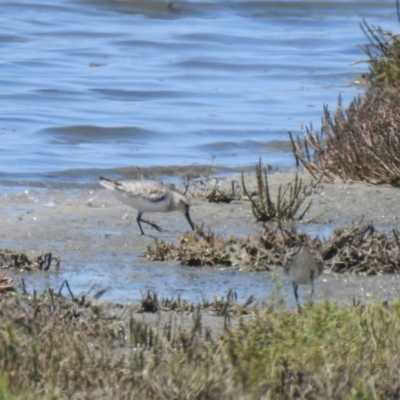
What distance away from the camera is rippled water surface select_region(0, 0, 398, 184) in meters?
13.7

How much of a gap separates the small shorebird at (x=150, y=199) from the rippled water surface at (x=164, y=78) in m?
3.24

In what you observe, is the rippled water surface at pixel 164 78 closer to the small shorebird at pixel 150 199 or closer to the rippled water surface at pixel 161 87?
the rippled water surface at pixel 161 87

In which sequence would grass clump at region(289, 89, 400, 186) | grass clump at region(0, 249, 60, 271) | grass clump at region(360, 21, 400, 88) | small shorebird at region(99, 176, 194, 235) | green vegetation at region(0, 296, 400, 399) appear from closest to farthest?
1. green vegetation at region(0, 296, 400, 399)
2. grass clump at region(0, 249, 60, 271)
3. small shorebird at region(99, 176, 194, 235)
4. grass clump at region(289, 89, 400, 186)
5. grass clump at region(360, 21, 400, 88)

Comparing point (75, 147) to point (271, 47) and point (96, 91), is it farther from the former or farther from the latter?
point (271, 47)

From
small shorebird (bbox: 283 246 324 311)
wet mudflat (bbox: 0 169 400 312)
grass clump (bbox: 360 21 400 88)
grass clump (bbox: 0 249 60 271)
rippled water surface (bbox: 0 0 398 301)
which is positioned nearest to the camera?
small shorebird (bbox: 283 246 324 311)

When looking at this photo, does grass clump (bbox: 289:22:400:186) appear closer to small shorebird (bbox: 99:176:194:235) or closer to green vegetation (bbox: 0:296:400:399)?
small shorebird (bbox: 99:176:194:235)

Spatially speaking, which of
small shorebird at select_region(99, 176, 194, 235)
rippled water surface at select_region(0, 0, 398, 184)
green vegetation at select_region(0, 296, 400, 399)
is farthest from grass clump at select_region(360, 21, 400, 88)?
green vegetation at select_region(0, 296, 400, 399)

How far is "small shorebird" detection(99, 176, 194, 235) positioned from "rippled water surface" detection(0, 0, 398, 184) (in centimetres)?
324

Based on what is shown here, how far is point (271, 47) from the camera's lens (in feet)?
73.3

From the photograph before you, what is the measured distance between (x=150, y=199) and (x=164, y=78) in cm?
1018

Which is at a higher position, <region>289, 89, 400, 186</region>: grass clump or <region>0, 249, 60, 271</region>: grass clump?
<region>289, 89, 400, 186</region>: grass clump

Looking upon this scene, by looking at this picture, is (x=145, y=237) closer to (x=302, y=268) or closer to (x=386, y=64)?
(x=302, y=268)

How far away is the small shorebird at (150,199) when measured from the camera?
8.57m

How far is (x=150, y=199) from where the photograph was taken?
8.56 metres
